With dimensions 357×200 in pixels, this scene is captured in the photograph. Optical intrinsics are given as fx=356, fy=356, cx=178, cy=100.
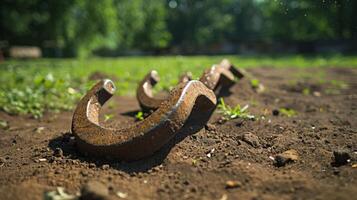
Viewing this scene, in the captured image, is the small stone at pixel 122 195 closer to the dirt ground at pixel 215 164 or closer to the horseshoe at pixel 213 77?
the dirt ground at pixel 215 164

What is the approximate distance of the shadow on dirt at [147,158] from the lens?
97.8 inches

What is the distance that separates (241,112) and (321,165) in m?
1.17

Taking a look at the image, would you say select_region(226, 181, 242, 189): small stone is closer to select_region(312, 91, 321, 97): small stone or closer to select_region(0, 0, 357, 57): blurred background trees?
select_region(0, 0, 357, 57): blurred background trees

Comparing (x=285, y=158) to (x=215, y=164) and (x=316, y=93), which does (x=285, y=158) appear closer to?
(x=215, y=164)

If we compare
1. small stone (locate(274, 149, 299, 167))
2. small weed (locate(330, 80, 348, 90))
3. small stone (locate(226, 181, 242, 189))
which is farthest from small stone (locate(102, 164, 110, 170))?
small weed (locate(330, 80, 348, 90))

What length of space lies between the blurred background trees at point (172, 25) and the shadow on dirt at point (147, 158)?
1.53m

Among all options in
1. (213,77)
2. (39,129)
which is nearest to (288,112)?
(213,77)

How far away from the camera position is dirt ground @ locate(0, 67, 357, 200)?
83.3 inches

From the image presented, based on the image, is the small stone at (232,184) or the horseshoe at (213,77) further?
the horseshoe at (213,77)

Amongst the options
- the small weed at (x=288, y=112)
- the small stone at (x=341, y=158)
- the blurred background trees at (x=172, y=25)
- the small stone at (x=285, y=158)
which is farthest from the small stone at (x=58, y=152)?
the blurred background trees at (x=172, y=25)

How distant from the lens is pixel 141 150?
8.10 feet

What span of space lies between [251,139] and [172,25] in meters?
50.1

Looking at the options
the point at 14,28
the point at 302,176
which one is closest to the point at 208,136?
the point at 302,176

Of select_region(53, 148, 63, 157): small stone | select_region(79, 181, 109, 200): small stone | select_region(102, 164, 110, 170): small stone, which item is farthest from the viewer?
select_region(53, 148, 63, 157): small stone
